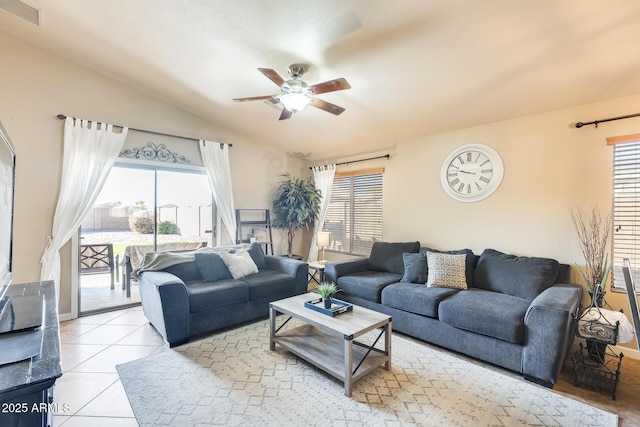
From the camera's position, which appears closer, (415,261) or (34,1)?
(34,1)

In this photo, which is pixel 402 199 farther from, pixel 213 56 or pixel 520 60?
pixel 213 56

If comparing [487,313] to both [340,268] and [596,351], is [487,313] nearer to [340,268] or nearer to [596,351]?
[596,351]

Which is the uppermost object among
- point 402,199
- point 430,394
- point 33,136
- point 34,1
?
point 34,1

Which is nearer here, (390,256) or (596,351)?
(596,351)

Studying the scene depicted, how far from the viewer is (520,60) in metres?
2.42

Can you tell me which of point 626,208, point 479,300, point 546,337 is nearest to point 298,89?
point 479,300

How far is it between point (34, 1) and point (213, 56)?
162 centimetres

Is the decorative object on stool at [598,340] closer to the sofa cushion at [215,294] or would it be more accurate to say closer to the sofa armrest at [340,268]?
the sofa armrest at [340,268]

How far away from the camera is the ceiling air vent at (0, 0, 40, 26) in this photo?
107 inches

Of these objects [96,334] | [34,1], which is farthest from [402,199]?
[34,1]

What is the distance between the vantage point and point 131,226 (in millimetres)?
4094

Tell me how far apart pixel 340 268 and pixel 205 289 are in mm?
1710

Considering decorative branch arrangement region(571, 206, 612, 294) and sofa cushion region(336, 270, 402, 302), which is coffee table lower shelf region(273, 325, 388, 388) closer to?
sofa cushion region(336, 270, 402, 302)

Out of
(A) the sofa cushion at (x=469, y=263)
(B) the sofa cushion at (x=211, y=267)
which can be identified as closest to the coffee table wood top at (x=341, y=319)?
(B) the sofa cushion at (x=211, y=267)
